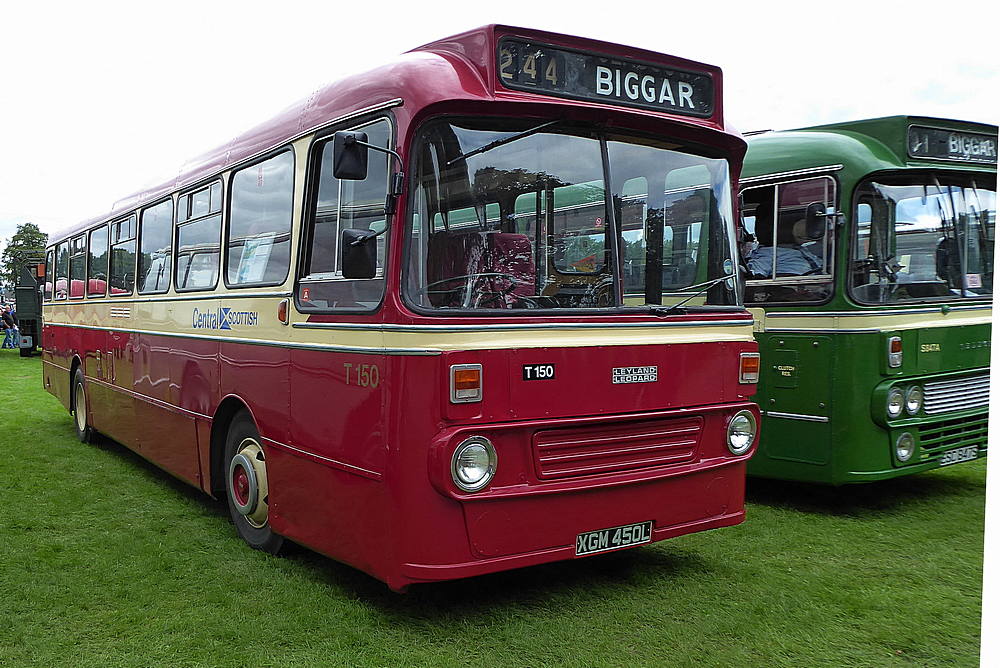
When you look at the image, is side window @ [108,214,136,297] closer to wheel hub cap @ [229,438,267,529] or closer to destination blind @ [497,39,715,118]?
wheel hub cap @ [229,438,267,529]

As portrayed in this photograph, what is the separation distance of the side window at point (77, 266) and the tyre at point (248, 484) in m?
5.39

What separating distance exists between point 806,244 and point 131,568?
5.18 m

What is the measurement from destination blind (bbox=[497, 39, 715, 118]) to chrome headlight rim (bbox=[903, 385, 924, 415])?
3.06 meters

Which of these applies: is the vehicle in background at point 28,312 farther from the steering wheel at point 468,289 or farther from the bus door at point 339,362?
the steering wheel at point 468,289

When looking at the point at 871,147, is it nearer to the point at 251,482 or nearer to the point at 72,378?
the point at 251,482

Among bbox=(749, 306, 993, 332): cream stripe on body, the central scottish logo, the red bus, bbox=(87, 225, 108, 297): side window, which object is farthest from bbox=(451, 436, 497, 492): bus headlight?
bbox=(87, 225, 108, 297): side window

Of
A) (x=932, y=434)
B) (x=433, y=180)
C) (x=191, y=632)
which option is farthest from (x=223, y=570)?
(x=932, y=434)

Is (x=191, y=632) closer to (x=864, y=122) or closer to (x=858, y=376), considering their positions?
(x=858, y=376)

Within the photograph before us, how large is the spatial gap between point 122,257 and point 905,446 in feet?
24.0

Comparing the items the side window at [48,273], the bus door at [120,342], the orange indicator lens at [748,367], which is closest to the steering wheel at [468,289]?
the orange indicator lens at [748,367]

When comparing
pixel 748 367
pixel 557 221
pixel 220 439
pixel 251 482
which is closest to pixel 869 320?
pixel 748 367

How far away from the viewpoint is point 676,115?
17.2 feet

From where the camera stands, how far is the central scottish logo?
6.05 meters

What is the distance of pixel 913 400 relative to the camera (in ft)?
23.7
